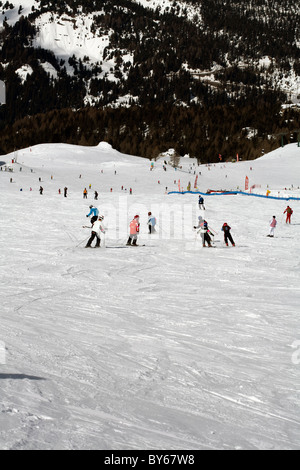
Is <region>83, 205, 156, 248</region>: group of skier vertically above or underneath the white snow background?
above

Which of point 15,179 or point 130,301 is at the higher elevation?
point 15,179

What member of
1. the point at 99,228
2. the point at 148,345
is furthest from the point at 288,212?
the point at 148,345

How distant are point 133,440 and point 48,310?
4.60 m

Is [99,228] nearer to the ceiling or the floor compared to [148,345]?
Result: nearer to the ceiling

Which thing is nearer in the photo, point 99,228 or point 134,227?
point 99,228

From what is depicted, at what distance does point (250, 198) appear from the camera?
36219mm

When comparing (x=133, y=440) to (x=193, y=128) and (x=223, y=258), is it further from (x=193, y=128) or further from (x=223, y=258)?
(x=193, y=128)

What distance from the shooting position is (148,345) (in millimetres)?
5965

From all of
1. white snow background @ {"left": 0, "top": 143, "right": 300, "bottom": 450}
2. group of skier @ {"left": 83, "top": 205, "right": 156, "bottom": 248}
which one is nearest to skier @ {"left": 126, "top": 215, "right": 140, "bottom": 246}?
group of skier @ {"left": 83, "top": 205, "right": 156, "bottom": 248}

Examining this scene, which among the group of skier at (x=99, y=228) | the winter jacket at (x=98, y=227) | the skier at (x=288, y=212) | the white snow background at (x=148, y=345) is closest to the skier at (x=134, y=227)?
the group of skier at (x=99, y=228)

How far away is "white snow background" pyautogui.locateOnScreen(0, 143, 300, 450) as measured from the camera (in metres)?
3.53

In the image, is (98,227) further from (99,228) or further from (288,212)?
(288,212)

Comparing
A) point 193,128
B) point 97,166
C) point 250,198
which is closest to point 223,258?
point 250,198

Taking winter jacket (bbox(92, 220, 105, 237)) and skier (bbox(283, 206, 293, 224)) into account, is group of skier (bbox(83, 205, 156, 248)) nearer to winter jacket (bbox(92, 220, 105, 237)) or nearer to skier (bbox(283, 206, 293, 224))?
winter jacket (bbox(92, 220, 105, 237))
